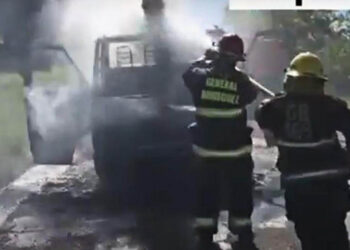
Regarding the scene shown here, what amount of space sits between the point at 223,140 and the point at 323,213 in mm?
1071

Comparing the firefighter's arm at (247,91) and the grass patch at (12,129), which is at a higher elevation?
the firefighter's arm at (247,91)

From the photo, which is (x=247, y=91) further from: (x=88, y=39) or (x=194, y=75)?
(x=88, y=39)

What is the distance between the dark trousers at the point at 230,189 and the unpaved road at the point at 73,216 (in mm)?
318

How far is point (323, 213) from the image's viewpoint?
14.2ft

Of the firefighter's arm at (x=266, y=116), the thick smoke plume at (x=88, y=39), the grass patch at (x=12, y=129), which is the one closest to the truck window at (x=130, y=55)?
the thick smoke plume at (x=88, y=39)

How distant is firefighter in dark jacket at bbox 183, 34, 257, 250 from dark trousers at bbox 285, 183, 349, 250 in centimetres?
85

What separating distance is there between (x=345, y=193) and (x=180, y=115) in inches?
112

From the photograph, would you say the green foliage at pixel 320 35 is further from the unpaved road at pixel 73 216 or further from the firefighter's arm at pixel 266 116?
the firefighter's arm at pixel 266 116

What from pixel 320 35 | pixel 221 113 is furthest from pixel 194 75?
pixel 320 35

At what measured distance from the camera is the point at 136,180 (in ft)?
23.7

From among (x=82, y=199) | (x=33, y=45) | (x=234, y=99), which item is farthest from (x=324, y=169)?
(x=33, y=45)

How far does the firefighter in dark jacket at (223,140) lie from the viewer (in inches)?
202

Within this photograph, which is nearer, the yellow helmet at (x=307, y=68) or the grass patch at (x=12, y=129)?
the yellow helmet at (x=307, y=68)

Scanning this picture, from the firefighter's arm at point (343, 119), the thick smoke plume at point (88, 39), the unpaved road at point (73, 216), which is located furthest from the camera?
the thick smoke plume at point (88, 39)
